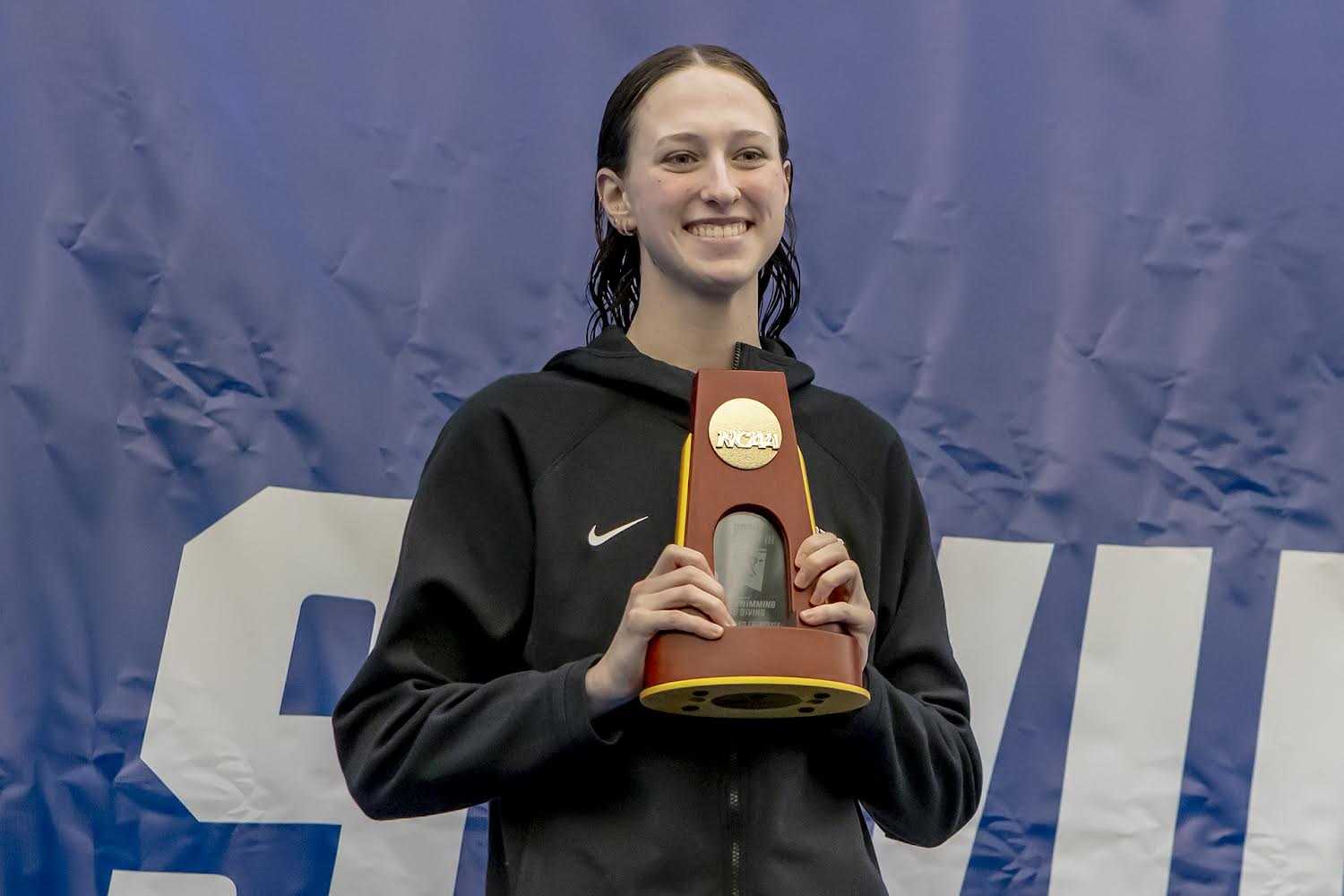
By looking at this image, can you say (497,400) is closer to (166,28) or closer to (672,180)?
(672,180)

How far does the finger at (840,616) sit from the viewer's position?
911 mm

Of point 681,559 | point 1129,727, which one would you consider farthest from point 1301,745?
point 681,559

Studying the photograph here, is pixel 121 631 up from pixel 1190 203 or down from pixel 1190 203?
down

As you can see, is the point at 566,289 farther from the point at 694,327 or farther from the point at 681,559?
the point at 681,559

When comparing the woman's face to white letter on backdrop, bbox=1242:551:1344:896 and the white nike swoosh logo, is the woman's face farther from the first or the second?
white letter on backdrop, bbox=1242:551:1344:896

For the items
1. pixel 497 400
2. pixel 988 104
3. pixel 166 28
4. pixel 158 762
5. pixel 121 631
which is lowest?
pixel 158 762

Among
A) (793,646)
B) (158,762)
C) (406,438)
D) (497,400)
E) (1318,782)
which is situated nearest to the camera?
(793,646)

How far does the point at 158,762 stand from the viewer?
58.8 inches

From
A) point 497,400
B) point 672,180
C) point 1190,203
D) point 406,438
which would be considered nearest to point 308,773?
point 406,438

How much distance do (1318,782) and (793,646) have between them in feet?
3.47

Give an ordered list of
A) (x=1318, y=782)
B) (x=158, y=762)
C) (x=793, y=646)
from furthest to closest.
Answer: (x=1318, y=782) < (x=158, y=762) < (x=793, y=646)

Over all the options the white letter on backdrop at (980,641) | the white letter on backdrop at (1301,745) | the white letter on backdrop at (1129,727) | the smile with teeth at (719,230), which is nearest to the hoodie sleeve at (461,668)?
the smile with teeth at (719,230)

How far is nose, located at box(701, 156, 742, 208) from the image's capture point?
3.76 ft

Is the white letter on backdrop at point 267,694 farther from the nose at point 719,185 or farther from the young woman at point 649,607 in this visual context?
the nose at point 719,185
